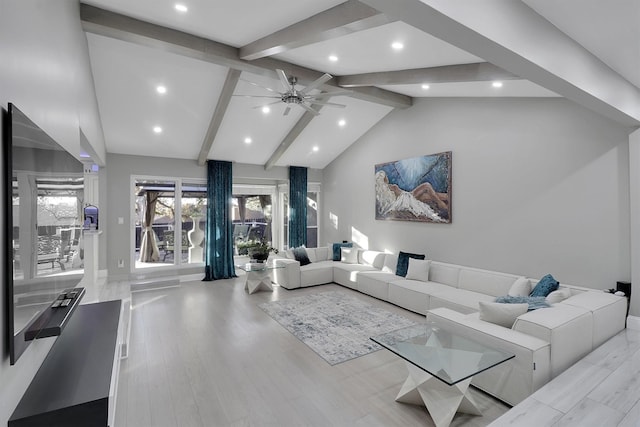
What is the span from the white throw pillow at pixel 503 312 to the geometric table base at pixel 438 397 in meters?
0.76

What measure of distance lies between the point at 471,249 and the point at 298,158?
4592mm

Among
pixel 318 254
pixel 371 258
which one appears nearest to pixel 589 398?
pixel 371 258

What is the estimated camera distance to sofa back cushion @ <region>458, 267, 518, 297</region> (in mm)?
4312

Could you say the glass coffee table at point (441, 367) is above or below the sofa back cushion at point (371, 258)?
below

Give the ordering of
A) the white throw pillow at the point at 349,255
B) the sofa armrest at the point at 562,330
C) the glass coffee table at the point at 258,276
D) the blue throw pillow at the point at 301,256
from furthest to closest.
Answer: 1. the white throw pillow at the point at 349,255
2. the blue throw pillow at the point at 301,256
3. the glass coffee table at the point at 258,276
4. the sofa armrest at the point at 562,330

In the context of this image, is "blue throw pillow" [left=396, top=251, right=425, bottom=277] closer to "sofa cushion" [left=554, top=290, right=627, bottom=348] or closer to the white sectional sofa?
the white sectional sofa

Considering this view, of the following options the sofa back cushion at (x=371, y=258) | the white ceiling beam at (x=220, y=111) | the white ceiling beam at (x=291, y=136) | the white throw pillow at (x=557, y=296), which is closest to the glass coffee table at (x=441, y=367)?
the white throw pillow at (x=557, y=296)

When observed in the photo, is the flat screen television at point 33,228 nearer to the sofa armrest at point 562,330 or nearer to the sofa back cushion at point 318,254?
the sofa armrest at point 562,330

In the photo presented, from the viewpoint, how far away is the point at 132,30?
11.3 feet

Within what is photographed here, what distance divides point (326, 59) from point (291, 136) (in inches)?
97.8

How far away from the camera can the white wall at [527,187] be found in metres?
3.73

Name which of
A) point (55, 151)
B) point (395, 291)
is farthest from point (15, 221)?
point (395, 291)

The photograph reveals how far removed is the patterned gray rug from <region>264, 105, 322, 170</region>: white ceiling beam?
3.28 meters

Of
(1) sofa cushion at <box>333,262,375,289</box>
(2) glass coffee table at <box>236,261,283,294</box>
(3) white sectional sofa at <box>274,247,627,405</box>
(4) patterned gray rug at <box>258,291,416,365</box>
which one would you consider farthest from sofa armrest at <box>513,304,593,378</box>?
(2) glass coffee table at <box>236,261,283,294</box>
